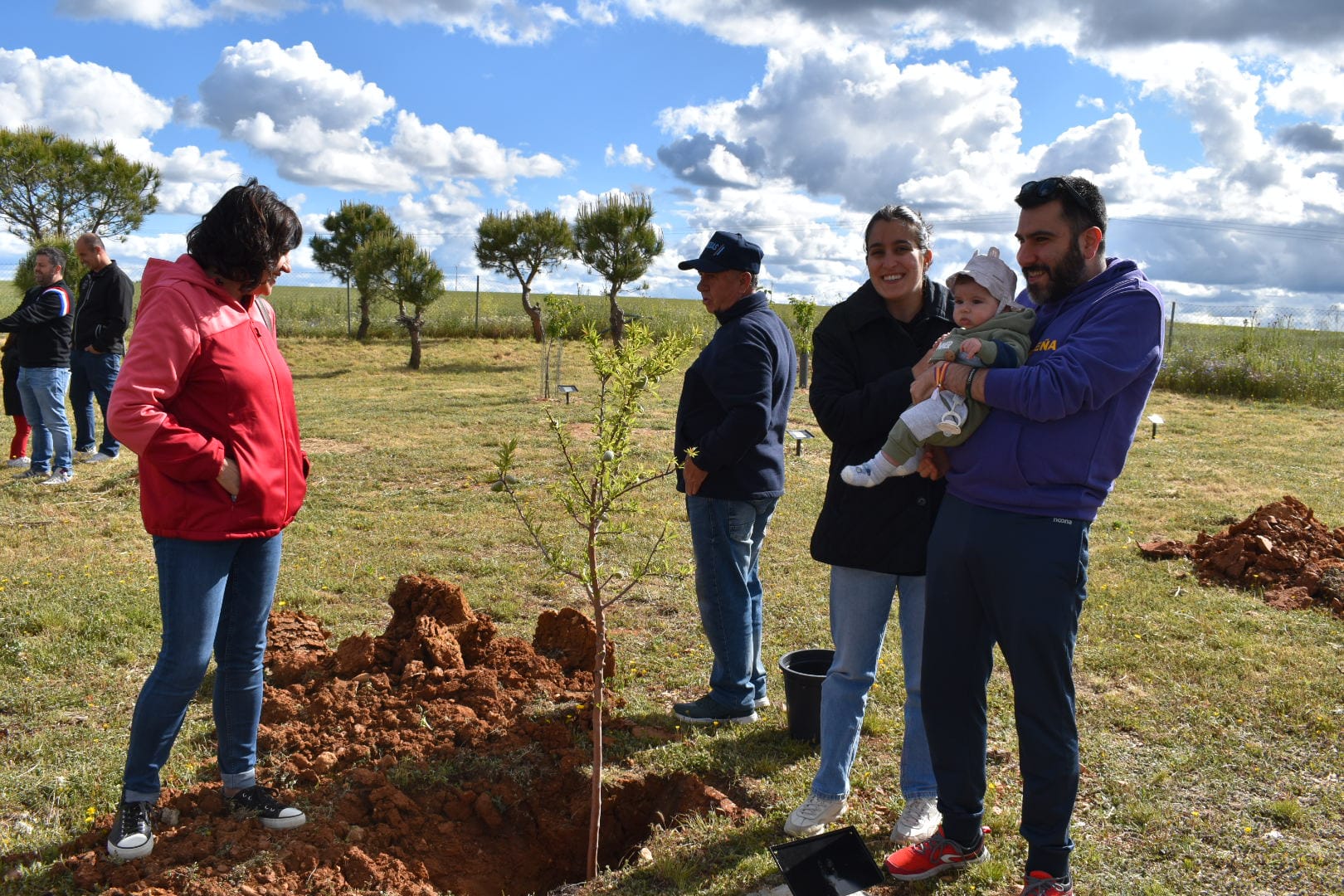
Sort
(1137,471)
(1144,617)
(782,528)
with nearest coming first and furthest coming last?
(1144,617) → (782,528) → (1137,471)

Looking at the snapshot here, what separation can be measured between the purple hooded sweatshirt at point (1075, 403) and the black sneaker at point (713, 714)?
1.90 m

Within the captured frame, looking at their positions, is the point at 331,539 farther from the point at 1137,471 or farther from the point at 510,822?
the point at 1137,471

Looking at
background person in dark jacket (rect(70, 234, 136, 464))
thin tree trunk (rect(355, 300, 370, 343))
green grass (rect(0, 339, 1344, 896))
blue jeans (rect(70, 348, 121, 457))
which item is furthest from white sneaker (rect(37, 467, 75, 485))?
thin tree trunk (rect(355, 300, 370, 343))

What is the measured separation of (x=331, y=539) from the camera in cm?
716

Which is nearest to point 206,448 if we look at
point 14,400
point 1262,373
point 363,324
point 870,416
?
point 870,416

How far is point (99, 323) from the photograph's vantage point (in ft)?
27.3

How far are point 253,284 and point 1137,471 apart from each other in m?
10.6

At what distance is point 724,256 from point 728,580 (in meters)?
1.31

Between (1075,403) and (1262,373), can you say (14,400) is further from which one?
(1262,373)

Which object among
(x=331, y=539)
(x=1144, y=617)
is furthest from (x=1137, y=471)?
(x=331, y=539)

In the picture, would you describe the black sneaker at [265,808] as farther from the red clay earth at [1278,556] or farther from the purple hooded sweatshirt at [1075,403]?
the red clay earth at [1278,556]

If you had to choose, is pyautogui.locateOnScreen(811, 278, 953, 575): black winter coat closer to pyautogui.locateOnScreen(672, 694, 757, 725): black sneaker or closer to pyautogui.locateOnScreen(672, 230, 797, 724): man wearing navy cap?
pyautogui.locateOnScreen(672, 230, 797, 724): man wearing navy cap

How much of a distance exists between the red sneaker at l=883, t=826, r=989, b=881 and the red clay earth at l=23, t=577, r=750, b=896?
2.10 feet

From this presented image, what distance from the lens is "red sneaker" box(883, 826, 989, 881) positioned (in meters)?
2.90
